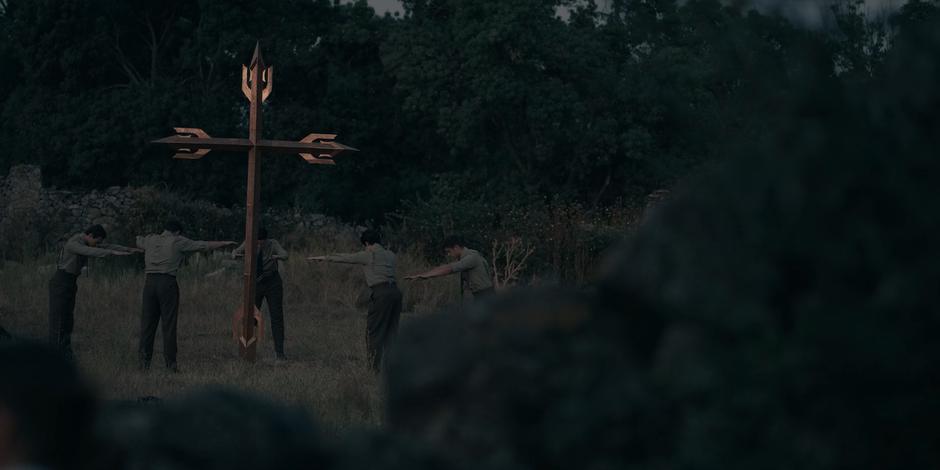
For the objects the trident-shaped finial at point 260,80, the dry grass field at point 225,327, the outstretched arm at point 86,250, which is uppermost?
the trident-shaped finial at point 260,80

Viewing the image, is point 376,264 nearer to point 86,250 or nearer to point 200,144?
point 200,144

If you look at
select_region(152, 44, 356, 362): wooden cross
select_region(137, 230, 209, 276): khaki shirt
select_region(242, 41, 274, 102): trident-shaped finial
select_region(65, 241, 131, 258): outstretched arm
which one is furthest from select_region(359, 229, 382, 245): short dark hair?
select_region(65, 241, 131, 258): outstretched arm

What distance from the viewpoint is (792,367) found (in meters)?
1.59

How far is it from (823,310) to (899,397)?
0.20 m

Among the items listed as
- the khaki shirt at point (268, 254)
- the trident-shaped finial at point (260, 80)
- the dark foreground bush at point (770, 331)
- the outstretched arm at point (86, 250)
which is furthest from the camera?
the khaki shirt at point (268, 254)

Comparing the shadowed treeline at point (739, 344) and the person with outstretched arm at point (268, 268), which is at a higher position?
the shadowed treeline at point (739, 344)

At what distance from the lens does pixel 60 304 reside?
1203 cm

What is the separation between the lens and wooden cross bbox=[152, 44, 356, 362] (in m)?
12.0

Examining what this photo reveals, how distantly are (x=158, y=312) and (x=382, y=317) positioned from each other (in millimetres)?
2531

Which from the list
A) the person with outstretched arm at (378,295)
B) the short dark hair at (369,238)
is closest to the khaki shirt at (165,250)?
the person with outstretched arm at (378,295)

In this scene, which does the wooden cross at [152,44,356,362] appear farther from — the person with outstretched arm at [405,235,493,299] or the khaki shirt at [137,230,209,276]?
the person with outstretched arm at [405,235,493,299]

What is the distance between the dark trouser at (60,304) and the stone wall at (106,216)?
8.92 metres

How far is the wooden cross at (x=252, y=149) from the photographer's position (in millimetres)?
11953

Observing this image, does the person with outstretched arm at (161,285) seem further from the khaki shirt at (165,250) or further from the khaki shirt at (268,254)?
the khaki shirt at (268,254)
